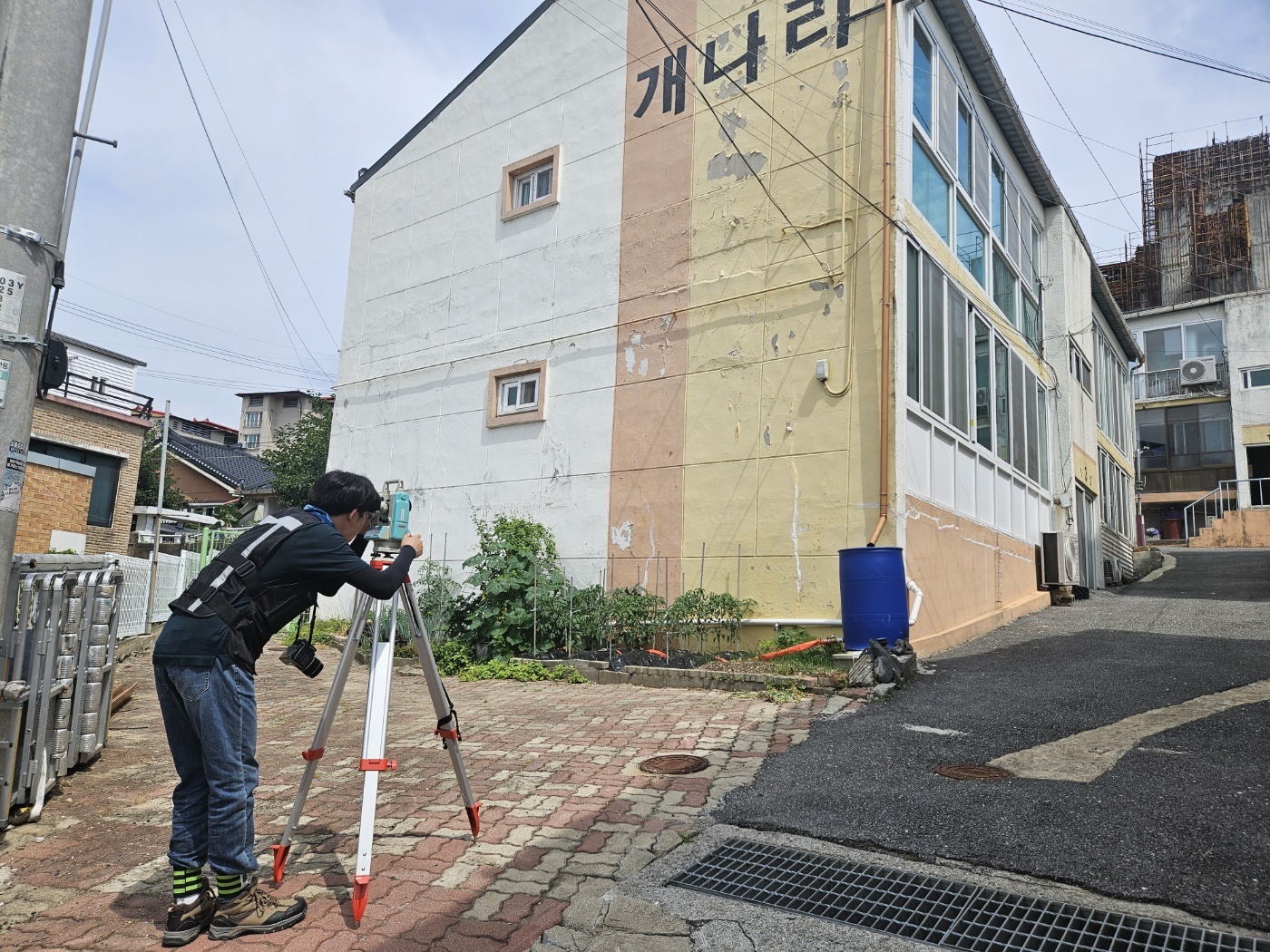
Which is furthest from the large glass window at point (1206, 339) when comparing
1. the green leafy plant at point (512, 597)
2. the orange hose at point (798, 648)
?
the green leafy plant at point (512, 597)

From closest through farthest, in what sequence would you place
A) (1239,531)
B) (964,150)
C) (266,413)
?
(964,150) → (1239,531) → (266,413)

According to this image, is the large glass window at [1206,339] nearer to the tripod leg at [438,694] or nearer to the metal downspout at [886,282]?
the metal downspout at [886,282]

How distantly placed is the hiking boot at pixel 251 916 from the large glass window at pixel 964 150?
12470 mm

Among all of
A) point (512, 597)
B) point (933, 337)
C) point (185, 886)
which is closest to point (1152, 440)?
point (933, 337)

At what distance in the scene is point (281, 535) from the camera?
3312 mm

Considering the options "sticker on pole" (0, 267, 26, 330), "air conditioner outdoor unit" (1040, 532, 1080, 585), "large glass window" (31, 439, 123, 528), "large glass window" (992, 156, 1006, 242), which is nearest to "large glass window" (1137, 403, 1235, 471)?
"air conditioner outdoor unit" (1040, 532, 1080, 585)

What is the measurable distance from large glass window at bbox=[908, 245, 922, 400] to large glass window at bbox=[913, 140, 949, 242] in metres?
0.88

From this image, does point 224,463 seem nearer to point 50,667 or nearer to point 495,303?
point 495,303

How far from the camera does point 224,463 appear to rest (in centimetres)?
4106

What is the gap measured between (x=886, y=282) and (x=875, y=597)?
369 cm

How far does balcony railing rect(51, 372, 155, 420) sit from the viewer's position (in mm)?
23219

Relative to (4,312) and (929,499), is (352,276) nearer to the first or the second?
(929,499)

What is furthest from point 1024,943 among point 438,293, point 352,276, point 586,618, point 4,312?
point 352,276

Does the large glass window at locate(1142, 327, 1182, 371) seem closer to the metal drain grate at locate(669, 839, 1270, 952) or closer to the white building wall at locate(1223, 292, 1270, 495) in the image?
the white building wall at locate(1223, 292, 1270, 495)
